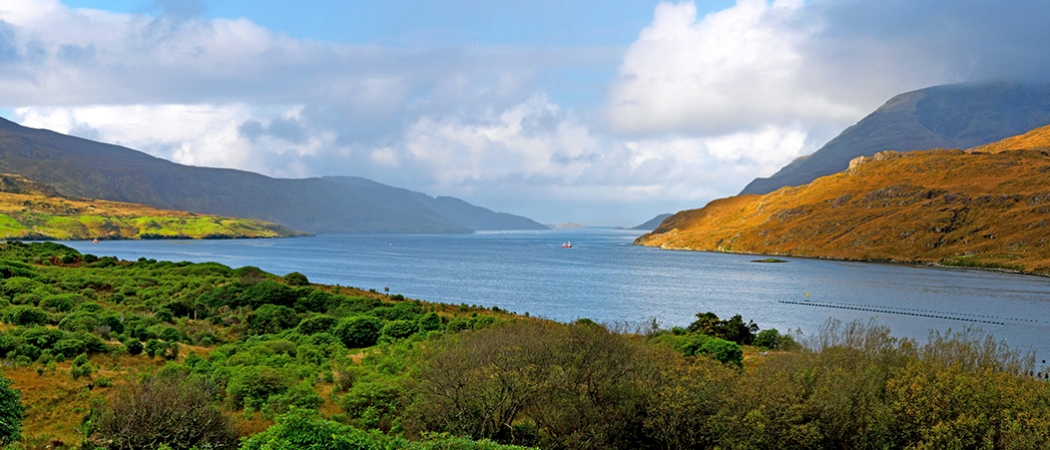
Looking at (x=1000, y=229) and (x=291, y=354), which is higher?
(x=1000, y=229)

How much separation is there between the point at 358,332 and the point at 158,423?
20.3 metres

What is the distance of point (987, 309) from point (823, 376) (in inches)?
2861

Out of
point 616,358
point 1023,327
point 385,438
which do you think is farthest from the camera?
point 1023,327

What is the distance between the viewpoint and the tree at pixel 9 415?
16.6 m

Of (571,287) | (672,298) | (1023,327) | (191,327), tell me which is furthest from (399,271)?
(1023,327)

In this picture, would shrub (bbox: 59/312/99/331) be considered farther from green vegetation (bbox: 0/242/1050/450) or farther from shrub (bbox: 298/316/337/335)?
shrub (bbox: 298/316/337/335)

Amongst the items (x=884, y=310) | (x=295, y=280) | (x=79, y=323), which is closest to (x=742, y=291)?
(x=884, y=310)

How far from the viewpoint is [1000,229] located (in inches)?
5842

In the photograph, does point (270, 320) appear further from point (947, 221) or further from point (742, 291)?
point (947, 221)

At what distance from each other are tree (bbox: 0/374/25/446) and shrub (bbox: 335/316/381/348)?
19.1 meters

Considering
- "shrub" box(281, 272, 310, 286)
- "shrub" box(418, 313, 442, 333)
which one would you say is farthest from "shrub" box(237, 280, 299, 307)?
"shrub" box(418, 313, 442, 333)

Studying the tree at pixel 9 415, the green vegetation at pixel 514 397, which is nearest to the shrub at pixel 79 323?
the green vegetation at pixel 514 397

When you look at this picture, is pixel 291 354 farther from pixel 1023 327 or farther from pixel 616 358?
pixel 1023 327

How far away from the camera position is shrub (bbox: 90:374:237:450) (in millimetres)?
16844
